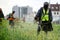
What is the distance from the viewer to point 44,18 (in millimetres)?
2912

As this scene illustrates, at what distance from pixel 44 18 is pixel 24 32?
0.35 m

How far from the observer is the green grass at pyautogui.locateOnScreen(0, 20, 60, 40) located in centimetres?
298

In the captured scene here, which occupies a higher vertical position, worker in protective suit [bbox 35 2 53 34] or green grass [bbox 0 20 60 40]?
worker in protective suit [bbox 35 2 53 34]

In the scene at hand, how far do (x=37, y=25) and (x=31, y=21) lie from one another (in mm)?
103

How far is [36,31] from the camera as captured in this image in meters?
3.01

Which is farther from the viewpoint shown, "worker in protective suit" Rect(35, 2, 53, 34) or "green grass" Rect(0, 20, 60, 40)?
"green grass" Rect(0, 20, 60, 40)

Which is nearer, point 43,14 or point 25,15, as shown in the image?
point 43,14

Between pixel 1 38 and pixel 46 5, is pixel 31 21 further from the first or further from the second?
pixel 1 38

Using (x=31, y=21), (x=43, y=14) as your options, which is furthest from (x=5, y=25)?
(x=43, y=14)

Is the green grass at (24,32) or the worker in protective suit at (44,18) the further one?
the green grass at (24,32)

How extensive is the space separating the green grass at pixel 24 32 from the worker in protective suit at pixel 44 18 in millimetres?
59

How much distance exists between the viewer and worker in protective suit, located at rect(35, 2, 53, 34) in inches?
112

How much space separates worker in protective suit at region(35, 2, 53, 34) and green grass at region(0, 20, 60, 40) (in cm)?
6

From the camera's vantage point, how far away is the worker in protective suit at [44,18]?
2.84 meters
